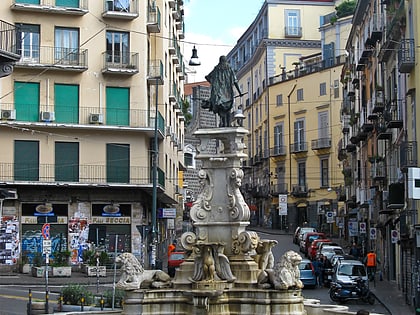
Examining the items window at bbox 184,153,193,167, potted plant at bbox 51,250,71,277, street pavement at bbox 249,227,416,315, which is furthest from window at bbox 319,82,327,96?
potted plant at bbox 51,250,71,277

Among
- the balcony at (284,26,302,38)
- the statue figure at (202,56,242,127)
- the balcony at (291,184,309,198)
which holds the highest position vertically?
the balcony at (284,26,302,38)

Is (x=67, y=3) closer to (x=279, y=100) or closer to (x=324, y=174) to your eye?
(x=324, y=174)

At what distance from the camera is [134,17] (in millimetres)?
42812

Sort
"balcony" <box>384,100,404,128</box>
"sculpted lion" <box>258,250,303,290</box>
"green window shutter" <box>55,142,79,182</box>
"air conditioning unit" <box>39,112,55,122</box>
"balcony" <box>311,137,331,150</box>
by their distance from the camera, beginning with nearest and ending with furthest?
"sculpted lion" <box>258,250,303,290</box>, "balcony" <box>384,100,404,128</box>, "air conditioning unit" <box>39,112,55,122</box>, "green window shutter" <box>55,142,79,182</box>, "balcony" <box>311,137,331,150</box>

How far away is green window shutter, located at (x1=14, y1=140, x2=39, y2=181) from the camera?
40500 mm

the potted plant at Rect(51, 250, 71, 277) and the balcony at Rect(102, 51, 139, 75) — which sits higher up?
the balcony at Rect(102, 51, 139, 75)

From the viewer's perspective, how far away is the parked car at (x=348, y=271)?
31.3 metres

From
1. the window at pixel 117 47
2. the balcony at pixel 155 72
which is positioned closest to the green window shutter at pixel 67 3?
the window at pixel 117 47

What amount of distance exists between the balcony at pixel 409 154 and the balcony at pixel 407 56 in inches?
107

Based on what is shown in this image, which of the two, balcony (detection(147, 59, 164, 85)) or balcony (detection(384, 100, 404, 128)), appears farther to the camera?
balcony (detection(147, 59, 164, 85))

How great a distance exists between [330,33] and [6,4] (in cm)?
4182

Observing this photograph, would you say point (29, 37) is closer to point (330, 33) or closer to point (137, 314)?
point (137, 314)

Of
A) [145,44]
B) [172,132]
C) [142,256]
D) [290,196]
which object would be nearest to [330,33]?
[290,196]

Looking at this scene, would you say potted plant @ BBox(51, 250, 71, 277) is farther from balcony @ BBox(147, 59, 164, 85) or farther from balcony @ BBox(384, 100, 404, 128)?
balcony @ BBox(384, 100, 404, 128)
